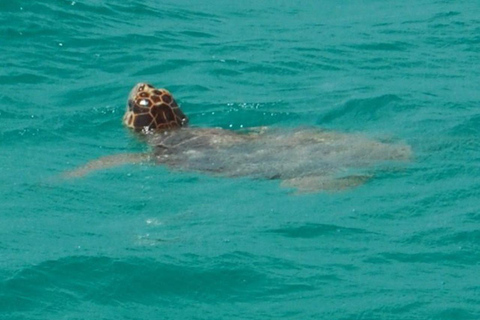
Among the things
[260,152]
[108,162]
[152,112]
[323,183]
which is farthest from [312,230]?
[152,112]

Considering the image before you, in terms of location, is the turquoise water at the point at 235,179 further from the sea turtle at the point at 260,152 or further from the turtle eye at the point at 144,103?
the turtle eye at the point at 144,103

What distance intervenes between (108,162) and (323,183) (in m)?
2.38

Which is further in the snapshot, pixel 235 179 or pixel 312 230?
pixel 235 179

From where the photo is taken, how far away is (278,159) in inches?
511

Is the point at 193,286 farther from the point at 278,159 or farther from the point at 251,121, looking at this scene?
the point at 251,121

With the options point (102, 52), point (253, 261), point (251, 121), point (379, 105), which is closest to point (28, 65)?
point (102, 52)

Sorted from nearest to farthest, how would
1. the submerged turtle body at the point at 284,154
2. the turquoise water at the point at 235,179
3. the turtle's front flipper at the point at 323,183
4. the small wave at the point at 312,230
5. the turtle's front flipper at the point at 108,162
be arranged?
1. the turquoise water at the point at 235,179
2. the small wave at the point at 312,230
3. the turtle's front flipper at the point at 323,183
4. the submerged turtle body at the point at 284,154
5. the turtle's front flipper at the point at 108,162

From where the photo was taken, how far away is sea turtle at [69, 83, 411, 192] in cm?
1248

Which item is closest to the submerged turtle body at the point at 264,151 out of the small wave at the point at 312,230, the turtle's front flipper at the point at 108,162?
the turtle's front flipper at the point at 108,162

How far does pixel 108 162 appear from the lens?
12859 mm

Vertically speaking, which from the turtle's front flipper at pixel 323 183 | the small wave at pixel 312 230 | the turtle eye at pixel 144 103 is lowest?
the small wave at pixel 312 230

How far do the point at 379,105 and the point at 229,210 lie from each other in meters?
4.08

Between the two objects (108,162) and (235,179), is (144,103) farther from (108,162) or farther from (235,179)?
(235,179)

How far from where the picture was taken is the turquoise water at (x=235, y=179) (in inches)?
391
